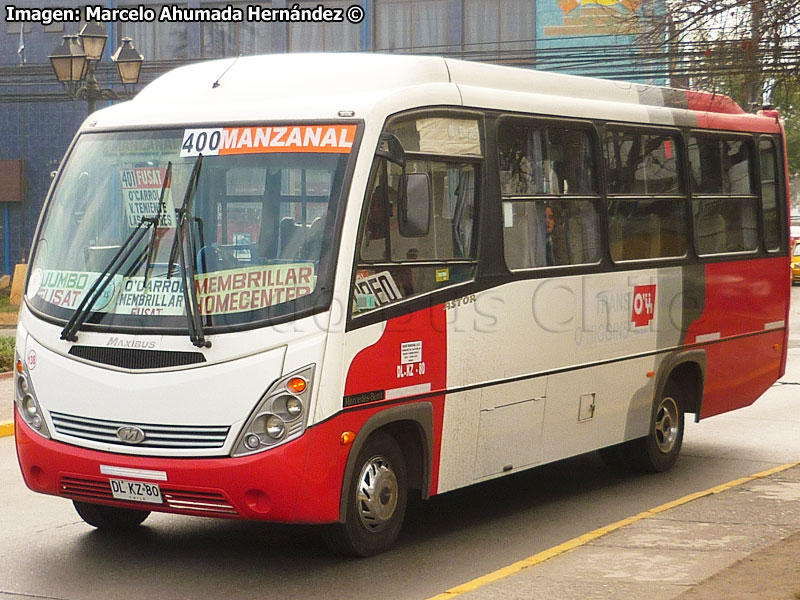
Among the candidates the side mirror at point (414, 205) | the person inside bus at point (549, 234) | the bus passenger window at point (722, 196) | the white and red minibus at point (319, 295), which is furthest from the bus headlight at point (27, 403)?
the bus passenger window at point (722, 196)

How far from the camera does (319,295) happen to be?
6812mm

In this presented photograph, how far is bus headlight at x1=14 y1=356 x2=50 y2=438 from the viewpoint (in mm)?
7254

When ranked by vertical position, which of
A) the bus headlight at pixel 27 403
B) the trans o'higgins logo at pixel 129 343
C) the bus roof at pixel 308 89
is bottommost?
the bus headlight at pixel 27 403

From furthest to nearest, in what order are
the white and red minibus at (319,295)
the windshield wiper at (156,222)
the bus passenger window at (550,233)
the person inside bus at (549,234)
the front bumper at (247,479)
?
1. the person inside bus at (549,234)
2. the bus passenger window at (550,233)
3. the windshield wiper at (156,222)
4. the white and red minibus at (319,295)
5. the front bumper at (247,479)

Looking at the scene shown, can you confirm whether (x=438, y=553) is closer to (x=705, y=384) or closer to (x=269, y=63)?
(x=269, y=63)

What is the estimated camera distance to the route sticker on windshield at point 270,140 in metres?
7.09

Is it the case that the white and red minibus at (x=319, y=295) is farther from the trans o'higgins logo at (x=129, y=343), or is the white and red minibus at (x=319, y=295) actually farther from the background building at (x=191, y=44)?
the background building at (x=191, y=44)

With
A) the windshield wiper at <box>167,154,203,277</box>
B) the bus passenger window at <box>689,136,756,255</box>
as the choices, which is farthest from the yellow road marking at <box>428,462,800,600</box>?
the windshield wiper at <box>167,154,203,277</box>

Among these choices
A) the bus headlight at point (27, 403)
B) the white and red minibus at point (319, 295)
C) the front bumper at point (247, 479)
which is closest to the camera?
the front bumper at point (247, 479)

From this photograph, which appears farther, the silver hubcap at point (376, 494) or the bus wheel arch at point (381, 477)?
the silver hubcap at point (376, 494)

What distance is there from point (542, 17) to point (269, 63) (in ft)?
105

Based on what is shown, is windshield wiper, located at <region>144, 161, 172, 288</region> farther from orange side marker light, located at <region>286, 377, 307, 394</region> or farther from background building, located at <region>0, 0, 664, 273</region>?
background building, located at <region>0, 0, 664, 273</region>

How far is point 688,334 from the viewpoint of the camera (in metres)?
10.3

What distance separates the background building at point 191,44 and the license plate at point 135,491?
32.7m
